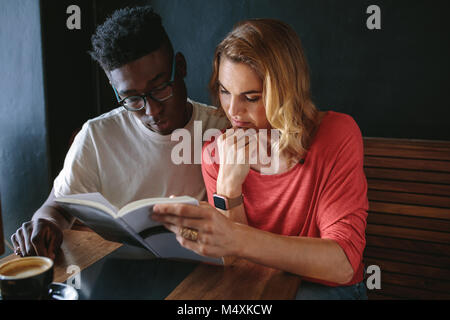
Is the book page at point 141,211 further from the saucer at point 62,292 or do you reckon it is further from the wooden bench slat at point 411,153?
the wooden bench slat at point 411,153

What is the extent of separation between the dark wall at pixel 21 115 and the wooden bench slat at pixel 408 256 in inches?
92.8

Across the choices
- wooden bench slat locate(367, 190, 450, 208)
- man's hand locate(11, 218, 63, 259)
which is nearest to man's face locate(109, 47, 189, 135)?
man's hand locate(11, 218, 63, 259)

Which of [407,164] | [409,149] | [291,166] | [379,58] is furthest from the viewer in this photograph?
[379,58]

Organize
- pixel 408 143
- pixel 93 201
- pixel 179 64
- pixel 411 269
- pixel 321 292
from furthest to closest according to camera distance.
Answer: pixel 408 143, pixel 411 269, pixel 179 64, pixel 321 292, pixel 93 201

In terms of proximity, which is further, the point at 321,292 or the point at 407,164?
the point at 407,164

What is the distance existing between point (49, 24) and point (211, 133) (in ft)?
5.65

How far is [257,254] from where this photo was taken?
952 millimetres

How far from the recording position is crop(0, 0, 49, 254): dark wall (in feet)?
8.23

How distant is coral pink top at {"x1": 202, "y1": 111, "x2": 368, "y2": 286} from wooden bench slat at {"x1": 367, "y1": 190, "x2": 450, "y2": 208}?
0.75 metres

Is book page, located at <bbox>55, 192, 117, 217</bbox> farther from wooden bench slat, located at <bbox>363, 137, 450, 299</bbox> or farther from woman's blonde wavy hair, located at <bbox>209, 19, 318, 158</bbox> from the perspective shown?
wooden bench slat, located at <bbox>363, 137, 450, 299</bbox>

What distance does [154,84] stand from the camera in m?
1.41

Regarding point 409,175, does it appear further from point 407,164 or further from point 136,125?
point 136,125

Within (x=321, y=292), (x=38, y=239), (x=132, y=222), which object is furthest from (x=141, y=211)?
(x=321, y=292)

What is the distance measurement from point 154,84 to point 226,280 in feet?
2.73
